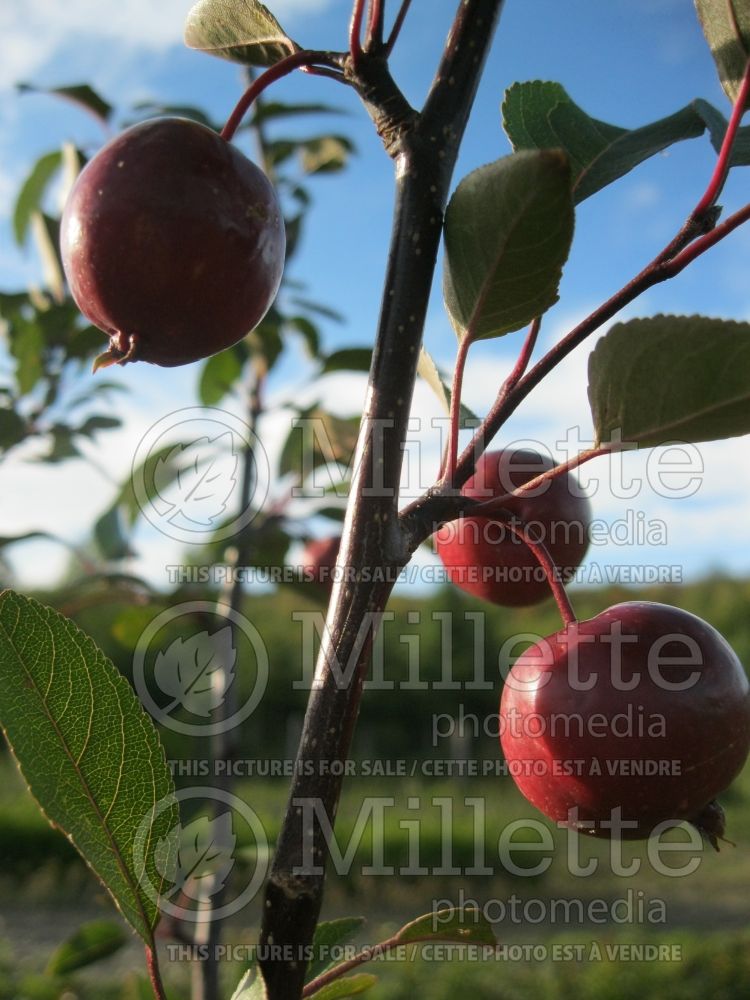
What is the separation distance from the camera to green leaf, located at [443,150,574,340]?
45cm

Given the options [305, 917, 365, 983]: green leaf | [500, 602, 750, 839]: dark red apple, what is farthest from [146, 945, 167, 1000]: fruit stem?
[500, 602, 750, 839]: dark red apple

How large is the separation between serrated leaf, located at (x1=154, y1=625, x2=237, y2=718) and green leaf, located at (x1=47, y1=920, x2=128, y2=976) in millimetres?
355

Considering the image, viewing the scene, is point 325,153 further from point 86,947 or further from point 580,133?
point 86,947

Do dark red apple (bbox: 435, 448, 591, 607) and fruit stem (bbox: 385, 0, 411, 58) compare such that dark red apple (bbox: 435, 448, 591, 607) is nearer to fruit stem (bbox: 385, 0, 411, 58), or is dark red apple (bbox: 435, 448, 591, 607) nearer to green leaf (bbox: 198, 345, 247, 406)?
fruit stem (bbox: 385, 0, 411, 58)

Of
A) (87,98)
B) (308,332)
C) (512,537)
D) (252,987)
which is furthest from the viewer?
(308,332)

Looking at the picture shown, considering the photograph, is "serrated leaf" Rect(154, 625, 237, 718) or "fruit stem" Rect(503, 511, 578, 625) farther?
"serrated leaf" Rect(154, 625, 237, 718)

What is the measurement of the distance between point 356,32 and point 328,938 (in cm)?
58

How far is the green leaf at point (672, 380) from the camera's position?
0.47m

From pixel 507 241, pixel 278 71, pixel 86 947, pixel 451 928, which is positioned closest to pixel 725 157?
pixel 507 241

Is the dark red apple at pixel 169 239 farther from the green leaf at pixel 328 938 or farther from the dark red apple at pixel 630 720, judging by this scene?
the green leaf at pixel 328 938

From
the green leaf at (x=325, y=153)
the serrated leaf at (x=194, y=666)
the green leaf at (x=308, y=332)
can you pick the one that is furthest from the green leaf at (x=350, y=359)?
the serrated leaf at (x=194, y=666)

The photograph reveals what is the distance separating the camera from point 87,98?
5.41ft

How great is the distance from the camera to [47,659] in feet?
1.59

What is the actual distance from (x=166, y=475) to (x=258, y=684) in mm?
589
